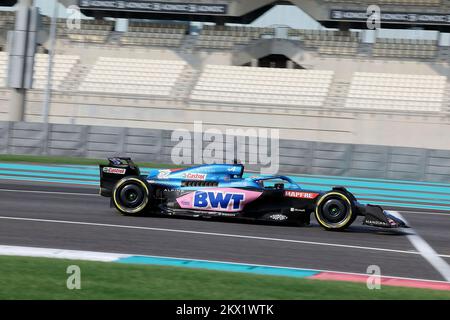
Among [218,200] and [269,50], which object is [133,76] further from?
[218,200]

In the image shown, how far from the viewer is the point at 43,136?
2412 cm

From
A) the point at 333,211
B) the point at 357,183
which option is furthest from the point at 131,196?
the point at 357,183

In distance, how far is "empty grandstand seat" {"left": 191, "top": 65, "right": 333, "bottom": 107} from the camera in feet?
100

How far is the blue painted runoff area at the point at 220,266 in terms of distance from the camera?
26.0ft

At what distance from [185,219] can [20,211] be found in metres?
2.64

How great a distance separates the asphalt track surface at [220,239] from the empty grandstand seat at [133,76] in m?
19.0

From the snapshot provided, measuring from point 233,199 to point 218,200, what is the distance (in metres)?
0.24

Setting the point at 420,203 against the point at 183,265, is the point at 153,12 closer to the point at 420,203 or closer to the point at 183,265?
the point at 420,203

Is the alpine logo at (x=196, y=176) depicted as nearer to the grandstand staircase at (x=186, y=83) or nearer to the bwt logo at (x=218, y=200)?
the bwt logo at (x=218, y=200)

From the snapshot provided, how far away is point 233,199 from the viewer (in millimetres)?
11422

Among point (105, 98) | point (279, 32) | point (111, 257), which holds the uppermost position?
point (279, 32)

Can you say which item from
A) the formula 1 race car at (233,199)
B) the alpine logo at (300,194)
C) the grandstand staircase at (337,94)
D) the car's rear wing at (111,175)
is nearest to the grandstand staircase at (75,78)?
the grandstand staircase at (337,94)

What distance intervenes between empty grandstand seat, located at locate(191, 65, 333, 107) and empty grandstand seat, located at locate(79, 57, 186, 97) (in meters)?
1.38

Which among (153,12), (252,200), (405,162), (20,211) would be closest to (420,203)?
(405,162)
